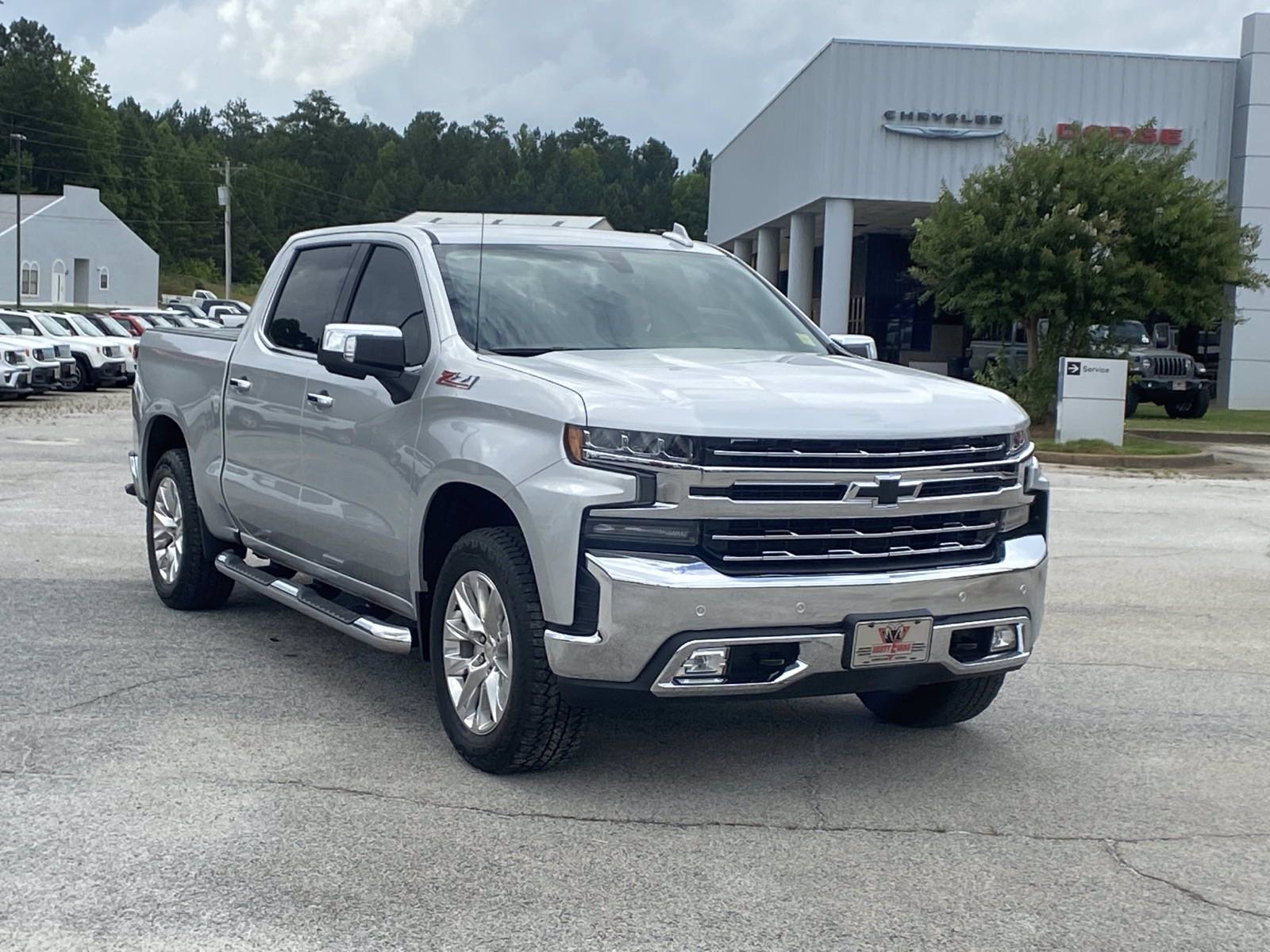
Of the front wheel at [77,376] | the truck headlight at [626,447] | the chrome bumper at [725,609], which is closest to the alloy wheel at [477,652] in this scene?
the chrome bumper at [725,609]

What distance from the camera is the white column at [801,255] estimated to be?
149ft

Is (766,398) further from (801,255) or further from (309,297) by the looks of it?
(801,255)

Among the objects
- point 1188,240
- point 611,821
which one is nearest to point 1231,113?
point 1188,240

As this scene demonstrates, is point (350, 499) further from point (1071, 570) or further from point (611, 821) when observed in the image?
point (1071, 570)

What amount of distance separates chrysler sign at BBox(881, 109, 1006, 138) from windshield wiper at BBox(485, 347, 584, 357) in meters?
33.8

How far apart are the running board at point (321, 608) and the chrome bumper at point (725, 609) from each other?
1114 mm

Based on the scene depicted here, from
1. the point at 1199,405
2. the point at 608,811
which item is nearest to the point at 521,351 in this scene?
the point at 608,811

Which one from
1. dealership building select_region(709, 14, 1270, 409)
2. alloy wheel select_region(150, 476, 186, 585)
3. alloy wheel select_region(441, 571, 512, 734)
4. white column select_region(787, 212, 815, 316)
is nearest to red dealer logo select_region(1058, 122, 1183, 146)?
dealership building select_region(709, 14, 1270, 409)

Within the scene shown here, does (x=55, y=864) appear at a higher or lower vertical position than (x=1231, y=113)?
lower

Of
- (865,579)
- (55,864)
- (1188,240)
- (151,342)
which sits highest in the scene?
(1188,240)

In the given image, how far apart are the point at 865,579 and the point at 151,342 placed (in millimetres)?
5009

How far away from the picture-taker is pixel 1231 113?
1521 inches

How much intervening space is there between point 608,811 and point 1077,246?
20.6 meters

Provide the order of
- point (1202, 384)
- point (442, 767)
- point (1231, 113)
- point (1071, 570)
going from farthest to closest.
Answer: point (1231, 113) < point (1202, 384) < point (1071, 570) < point (442, 767)
